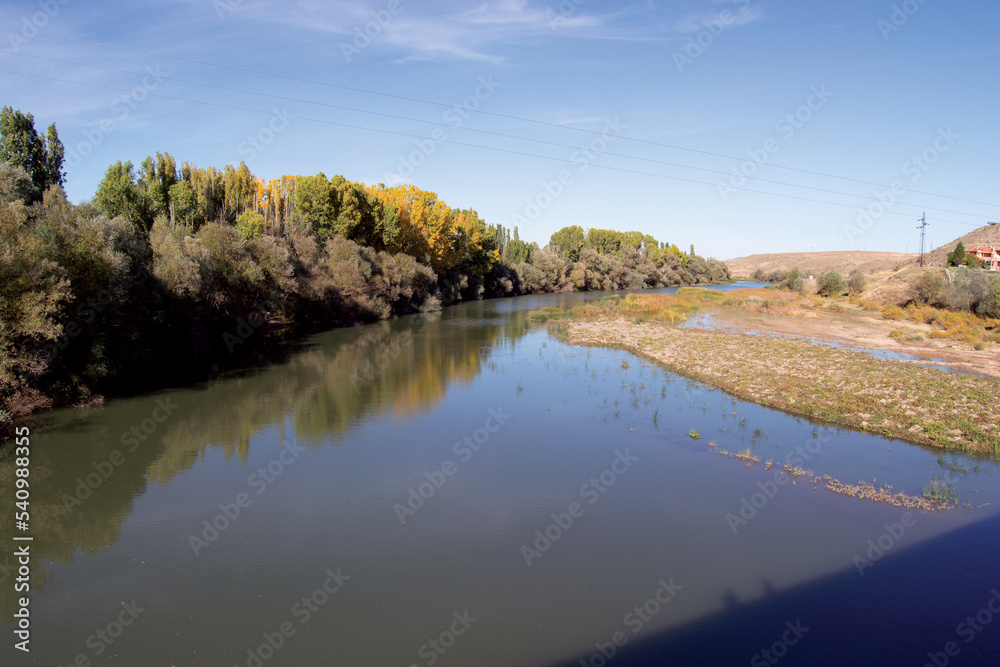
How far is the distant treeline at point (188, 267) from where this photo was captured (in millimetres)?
15477

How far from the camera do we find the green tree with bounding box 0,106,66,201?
93.7 feet

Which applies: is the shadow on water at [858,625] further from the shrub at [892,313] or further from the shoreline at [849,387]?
the shrub at [892,313]

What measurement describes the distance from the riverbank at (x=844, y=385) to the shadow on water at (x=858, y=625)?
6.92 m

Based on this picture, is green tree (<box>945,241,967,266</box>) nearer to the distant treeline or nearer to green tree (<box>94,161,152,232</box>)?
the distant treeline

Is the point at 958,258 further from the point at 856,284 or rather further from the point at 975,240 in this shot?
the point at 975,240

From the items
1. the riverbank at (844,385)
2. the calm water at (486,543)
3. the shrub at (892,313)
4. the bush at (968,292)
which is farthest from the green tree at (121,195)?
the bush at (968,292)

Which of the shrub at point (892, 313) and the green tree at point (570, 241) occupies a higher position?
the green tree at point (570, 241)

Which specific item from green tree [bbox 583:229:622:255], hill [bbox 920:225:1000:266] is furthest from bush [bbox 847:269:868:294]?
green tree [bbox 583:229:622:255]

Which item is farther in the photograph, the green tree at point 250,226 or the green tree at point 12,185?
the green tree at point 250,226

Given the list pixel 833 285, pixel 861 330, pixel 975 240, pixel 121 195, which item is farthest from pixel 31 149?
pixel 975 240

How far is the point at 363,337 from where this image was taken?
1390 inches

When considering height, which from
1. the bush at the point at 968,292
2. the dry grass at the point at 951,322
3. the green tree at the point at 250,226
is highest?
the green tree at the point at 250,226

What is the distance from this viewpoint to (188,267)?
2291 centimetres

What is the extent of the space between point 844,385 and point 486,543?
1498 centimetres
